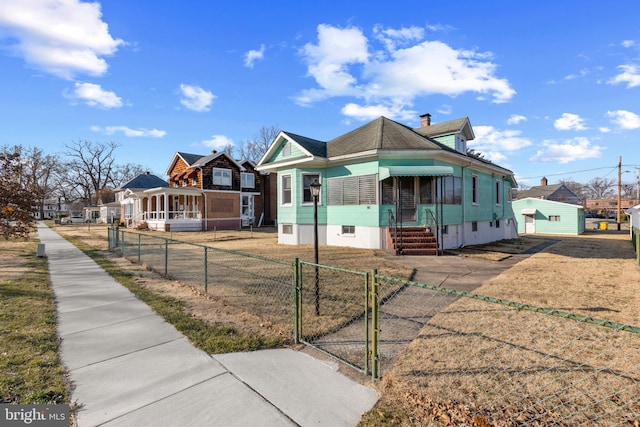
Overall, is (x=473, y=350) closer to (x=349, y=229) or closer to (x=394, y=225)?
(x=394, y=225)

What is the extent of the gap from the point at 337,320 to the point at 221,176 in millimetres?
26438

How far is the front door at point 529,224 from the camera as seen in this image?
30406 mm

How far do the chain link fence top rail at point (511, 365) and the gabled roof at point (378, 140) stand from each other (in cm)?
920

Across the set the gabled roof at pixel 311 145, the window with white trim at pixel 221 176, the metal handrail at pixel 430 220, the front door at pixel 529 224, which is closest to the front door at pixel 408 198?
the metal handrail at pixel 430 220

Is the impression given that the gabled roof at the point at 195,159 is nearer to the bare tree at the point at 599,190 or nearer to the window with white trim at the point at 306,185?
the window with white trim at the point at 306,185

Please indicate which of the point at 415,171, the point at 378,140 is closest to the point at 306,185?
the point at 378,140

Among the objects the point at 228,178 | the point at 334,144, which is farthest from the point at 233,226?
the point at 334,144

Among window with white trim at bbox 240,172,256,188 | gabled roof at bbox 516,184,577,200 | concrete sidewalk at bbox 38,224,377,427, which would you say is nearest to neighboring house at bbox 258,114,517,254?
concrete sidewalk at bbox 38,224,377,427

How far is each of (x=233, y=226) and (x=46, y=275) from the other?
2101 centimetres

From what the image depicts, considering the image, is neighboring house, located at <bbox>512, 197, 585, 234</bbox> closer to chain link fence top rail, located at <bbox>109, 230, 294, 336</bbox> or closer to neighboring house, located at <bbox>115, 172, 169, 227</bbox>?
chain link fence top rail, located at <bbox>109, 230, 294, 336</bbox>

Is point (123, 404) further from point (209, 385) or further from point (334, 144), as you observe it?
point (334, 144)

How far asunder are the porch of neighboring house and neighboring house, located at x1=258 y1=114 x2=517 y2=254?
13.0m

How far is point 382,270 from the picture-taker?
28.8 ft

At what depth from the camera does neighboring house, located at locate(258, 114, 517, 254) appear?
43.1 feet
